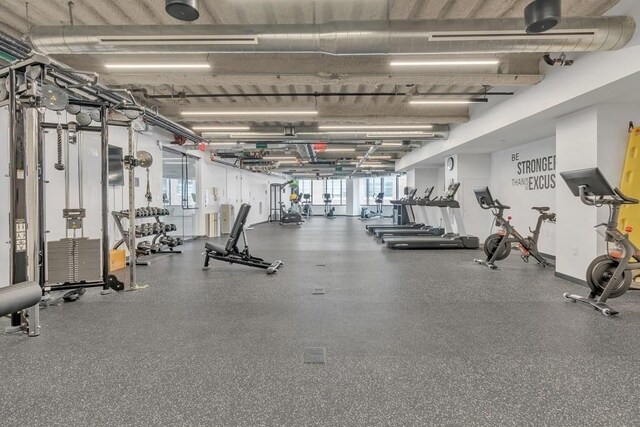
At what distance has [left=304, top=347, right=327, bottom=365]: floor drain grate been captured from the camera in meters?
2.50

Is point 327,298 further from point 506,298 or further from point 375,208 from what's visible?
point 375,208

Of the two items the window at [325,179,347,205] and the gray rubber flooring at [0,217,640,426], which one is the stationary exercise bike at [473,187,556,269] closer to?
the gray rubber flooring at [0,217,640,426]

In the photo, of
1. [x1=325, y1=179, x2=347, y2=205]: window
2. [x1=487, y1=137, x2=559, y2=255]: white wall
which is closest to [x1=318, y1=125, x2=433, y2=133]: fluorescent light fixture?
[x1=487, y1=137, x2=559, y2=255]: white wall

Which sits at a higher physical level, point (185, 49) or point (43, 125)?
point (185, 49)

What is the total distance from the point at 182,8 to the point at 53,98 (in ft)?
6.06

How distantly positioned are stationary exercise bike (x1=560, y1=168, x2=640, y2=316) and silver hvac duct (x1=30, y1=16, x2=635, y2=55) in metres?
1.31

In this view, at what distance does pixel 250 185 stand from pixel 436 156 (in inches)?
356

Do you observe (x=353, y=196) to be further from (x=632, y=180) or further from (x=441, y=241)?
(x=632, y=180)

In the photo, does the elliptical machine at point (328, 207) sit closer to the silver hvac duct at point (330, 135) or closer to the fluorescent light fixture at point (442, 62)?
the silver hvac duct at point (330, 135)

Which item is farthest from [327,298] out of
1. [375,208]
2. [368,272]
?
[375,208]

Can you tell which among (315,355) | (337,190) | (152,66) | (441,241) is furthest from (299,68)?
(337,190)

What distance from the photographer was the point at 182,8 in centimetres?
255

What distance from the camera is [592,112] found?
4.54 m

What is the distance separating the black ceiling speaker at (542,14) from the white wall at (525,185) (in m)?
4.44
